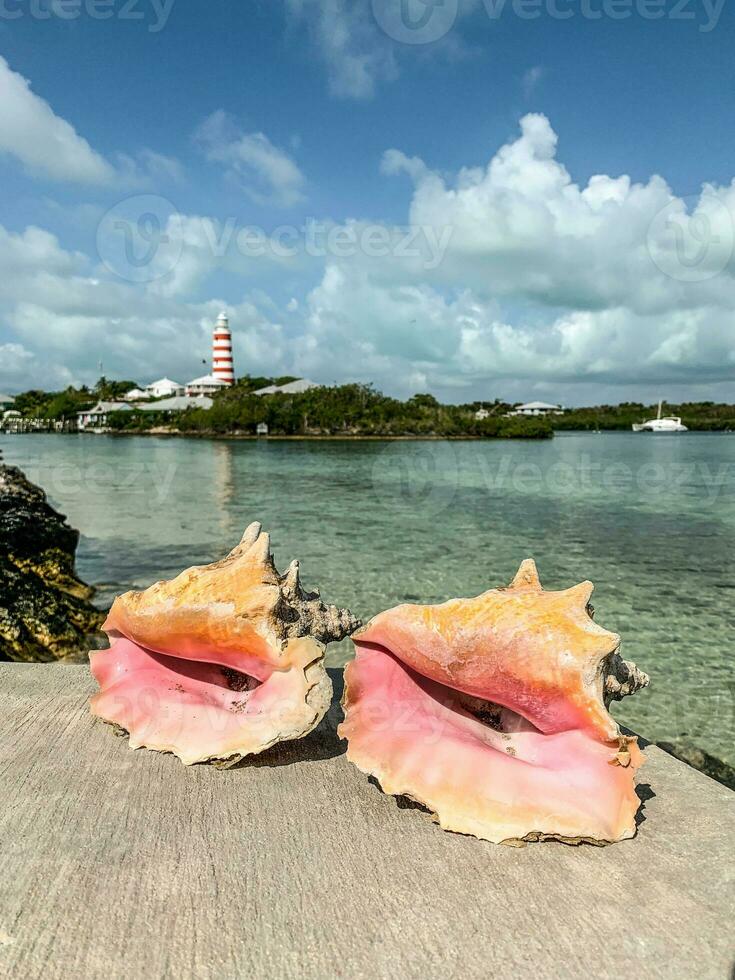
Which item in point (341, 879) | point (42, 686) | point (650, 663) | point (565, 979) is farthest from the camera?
point (650, 663)

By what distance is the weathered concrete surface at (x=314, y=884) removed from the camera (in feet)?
3.15

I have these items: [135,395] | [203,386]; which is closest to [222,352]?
[203,386]

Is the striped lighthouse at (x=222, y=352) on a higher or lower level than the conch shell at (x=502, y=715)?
higher

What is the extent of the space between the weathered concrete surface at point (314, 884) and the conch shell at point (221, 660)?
0.11 metres

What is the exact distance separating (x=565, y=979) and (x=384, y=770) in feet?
1.58

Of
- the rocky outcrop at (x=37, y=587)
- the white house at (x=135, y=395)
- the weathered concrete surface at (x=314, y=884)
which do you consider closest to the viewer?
the weathered concrete surface at (x=314, y=884)

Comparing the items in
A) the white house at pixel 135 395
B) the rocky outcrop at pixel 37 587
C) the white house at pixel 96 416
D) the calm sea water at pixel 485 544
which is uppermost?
the white house at pixel 135 395

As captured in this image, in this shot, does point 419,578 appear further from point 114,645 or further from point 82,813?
point 82,813

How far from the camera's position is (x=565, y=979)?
92 cm

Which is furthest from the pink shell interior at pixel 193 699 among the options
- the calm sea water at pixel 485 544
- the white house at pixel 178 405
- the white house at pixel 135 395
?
the white house at pixel 135 395

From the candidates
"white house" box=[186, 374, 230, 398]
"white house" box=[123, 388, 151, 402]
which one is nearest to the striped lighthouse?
"white house" box=[186, 374, 230, 398]

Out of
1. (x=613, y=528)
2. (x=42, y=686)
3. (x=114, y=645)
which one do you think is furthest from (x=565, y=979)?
(x=613, y=528)

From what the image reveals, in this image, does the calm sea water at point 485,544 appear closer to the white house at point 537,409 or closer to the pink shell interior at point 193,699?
the pink shell interior at point 193,699

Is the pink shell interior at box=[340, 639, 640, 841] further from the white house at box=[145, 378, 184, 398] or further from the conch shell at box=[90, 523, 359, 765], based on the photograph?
the white house at box=[145, 378, 184, 398]
